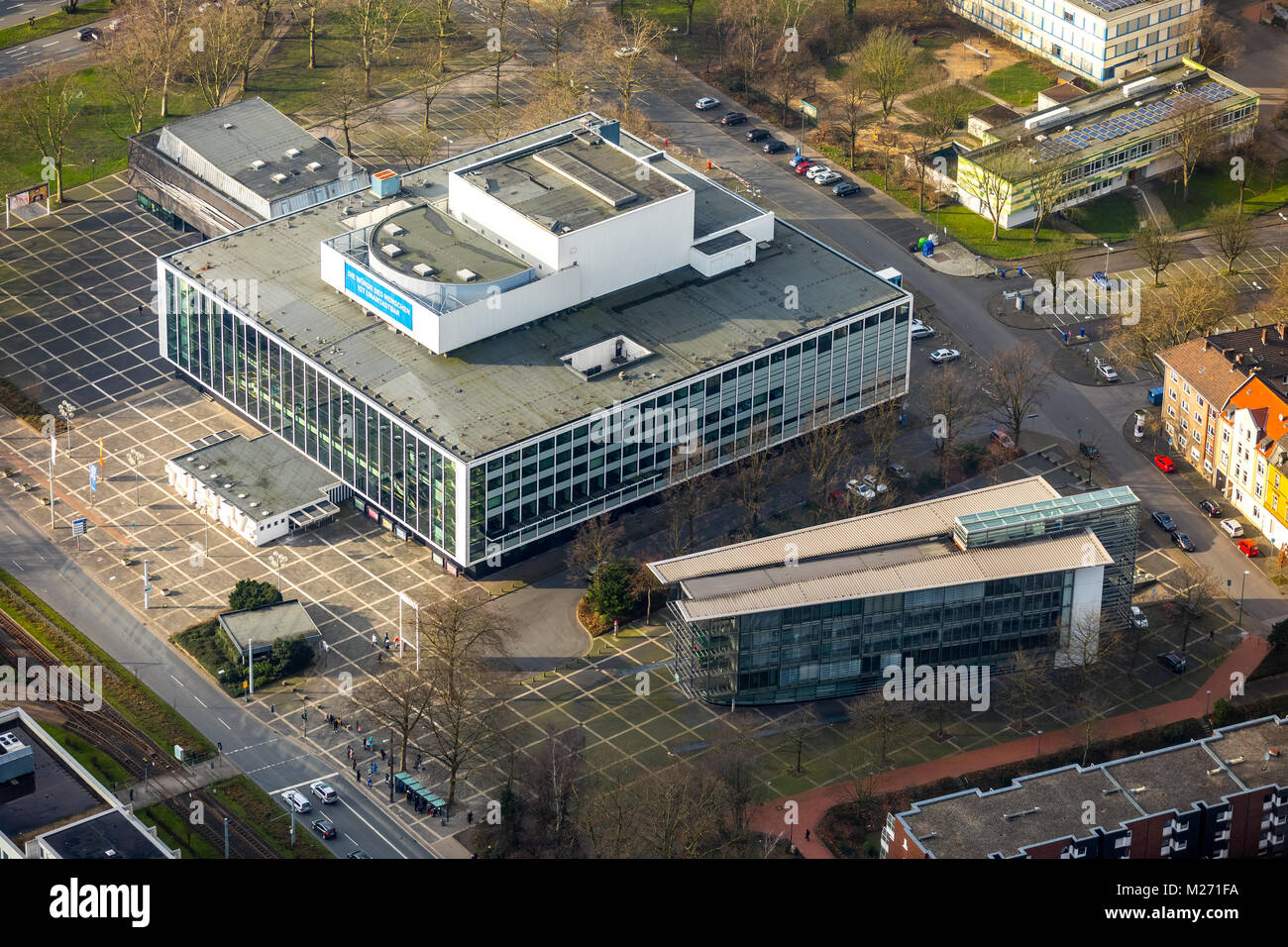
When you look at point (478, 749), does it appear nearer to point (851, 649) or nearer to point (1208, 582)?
point (851, 649)

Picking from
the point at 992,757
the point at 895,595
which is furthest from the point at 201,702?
the point at 992,757

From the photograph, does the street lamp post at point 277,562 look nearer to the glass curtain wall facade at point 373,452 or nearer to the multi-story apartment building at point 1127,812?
the glass curtain wall facade at point 373,452

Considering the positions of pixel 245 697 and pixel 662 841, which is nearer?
pixel 662 841

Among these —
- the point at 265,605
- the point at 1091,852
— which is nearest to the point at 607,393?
the point at 265,605

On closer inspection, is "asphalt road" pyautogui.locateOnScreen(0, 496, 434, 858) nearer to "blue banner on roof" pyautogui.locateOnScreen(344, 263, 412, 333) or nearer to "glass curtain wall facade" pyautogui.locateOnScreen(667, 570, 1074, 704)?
"glass curtain wall facade" pyautogui.locateOnScreen(667, 570, 1074, 704)

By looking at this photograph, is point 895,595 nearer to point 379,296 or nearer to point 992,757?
point 992,757

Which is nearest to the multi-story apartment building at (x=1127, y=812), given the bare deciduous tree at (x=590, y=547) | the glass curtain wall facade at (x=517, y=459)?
the bare deciduous tree at (x=590, y=547)

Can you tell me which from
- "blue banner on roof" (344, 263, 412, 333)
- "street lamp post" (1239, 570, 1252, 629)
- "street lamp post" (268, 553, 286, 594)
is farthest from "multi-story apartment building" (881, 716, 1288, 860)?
"blue banner on roof" (344, 263, 412, 333)
